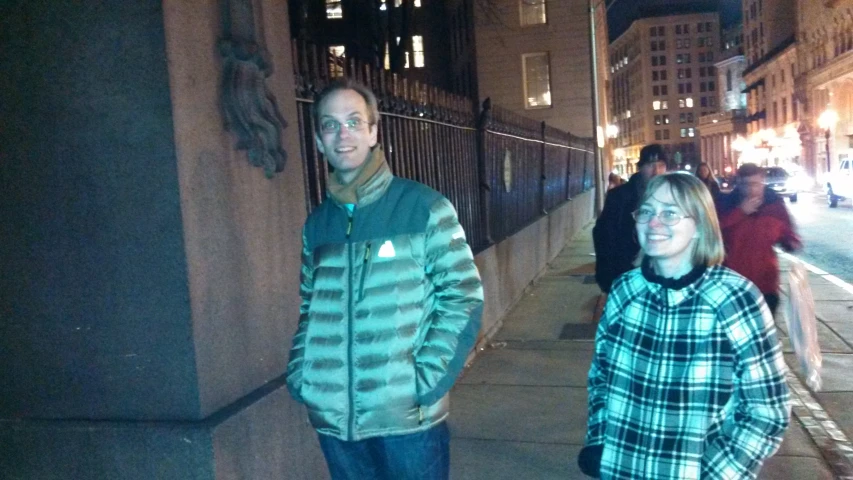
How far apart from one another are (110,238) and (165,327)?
446 mm

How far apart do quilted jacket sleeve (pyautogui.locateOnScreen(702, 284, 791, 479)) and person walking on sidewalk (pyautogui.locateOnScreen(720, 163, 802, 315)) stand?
9.68ft

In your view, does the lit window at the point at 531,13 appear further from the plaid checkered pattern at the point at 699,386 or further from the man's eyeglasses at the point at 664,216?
the plaid checkered pattern at the point at 699,386

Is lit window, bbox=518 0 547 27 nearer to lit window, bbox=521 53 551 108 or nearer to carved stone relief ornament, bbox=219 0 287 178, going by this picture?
lit window, bbox=521 53 551 108

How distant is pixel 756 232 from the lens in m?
5.16

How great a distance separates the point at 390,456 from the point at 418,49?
1514 inches

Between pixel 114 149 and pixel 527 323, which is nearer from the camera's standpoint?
pixel 114 149

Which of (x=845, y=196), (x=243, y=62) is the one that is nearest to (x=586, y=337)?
(x=243, y=62)

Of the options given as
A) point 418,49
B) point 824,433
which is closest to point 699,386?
point 824,433

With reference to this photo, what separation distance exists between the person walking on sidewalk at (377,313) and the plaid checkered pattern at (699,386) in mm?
546

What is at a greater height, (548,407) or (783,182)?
(783,182)

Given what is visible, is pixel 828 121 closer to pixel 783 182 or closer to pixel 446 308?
pixel 783 182

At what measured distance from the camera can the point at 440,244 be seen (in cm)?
254

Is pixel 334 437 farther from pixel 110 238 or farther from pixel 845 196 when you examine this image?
pixel 845 196

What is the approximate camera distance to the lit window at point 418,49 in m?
39.4
